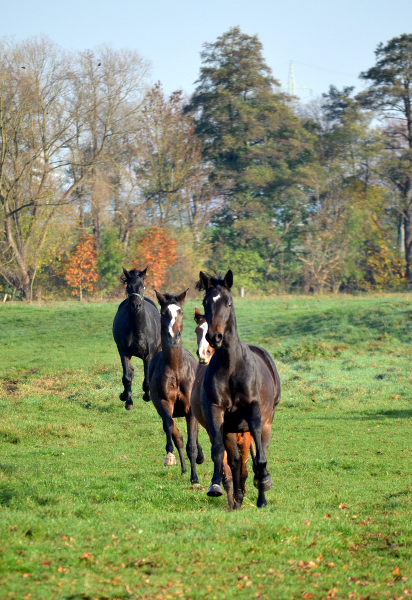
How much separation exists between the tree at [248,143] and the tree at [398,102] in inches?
245

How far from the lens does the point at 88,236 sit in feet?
154

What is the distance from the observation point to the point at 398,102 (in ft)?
154

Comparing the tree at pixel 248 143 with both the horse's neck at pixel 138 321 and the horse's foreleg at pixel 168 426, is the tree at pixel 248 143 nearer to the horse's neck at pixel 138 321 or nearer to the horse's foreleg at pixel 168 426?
the horse's neck at pixel 138 321

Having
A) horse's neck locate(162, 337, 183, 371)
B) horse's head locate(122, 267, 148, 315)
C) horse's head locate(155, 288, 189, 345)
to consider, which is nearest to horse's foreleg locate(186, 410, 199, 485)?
horse's neck locate(162, 337, 183, 371)

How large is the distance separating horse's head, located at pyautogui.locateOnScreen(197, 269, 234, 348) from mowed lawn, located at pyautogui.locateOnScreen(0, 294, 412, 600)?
1.84 meters

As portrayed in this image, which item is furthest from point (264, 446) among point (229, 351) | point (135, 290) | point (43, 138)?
point (43, 138)

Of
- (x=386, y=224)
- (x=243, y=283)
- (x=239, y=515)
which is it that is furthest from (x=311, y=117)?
(x=239, y=515)

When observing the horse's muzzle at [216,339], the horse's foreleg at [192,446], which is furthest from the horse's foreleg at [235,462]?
the horse's foreleg at [192,446]

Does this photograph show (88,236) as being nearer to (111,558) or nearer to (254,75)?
(254,75)

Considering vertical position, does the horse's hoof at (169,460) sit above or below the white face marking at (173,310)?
below

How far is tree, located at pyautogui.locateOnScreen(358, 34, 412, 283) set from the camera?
46375 millimetres

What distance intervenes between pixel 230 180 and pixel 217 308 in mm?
44380

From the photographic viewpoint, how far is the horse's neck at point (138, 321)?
13.8m

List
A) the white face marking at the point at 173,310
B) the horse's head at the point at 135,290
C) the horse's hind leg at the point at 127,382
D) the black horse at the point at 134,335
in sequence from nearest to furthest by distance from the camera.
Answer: the white face marking at the point at 173,310
the horse's head at the point at 135,290
the black horse at the point at 134,335
the horse's hind leg at the point at 127,382
